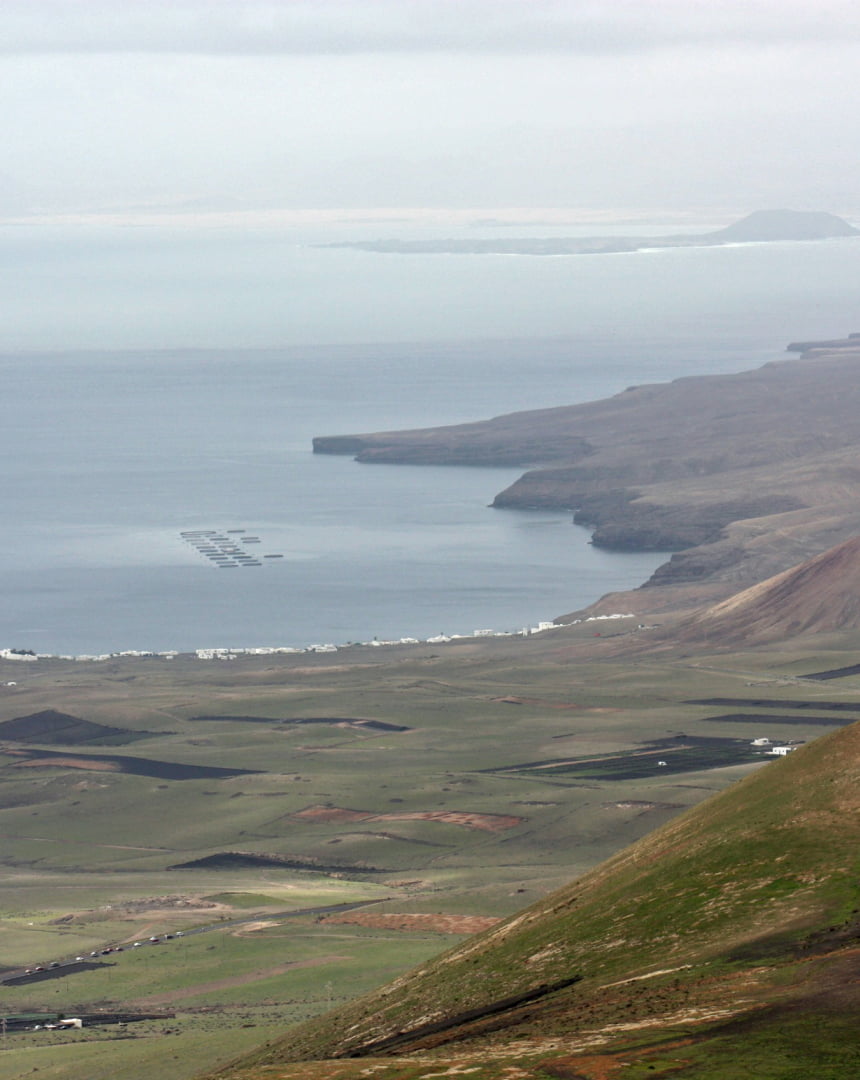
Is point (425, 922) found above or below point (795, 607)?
below

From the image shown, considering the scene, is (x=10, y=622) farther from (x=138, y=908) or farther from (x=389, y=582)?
(x=138, y=908)

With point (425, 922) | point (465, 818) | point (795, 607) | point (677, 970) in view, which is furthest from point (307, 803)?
point (795, 607)

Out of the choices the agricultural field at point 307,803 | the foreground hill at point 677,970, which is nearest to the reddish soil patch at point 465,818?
the agricultural field at point 307,803

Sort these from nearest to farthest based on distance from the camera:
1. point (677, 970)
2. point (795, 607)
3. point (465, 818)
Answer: point (677, 970), point (465, 818), point (795, 607)

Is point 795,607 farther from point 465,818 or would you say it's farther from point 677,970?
point 677,970

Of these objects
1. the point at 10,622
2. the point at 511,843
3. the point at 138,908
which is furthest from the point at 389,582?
the point at 138,908

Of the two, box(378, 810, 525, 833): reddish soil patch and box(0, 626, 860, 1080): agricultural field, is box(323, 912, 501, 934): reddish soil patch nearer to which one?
box(0, 626, 860, 1080): agricultural field

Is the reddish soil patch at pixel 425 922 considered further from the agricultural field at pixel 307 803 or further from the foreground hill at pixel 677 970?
the foreground hill at pixel 677 970
